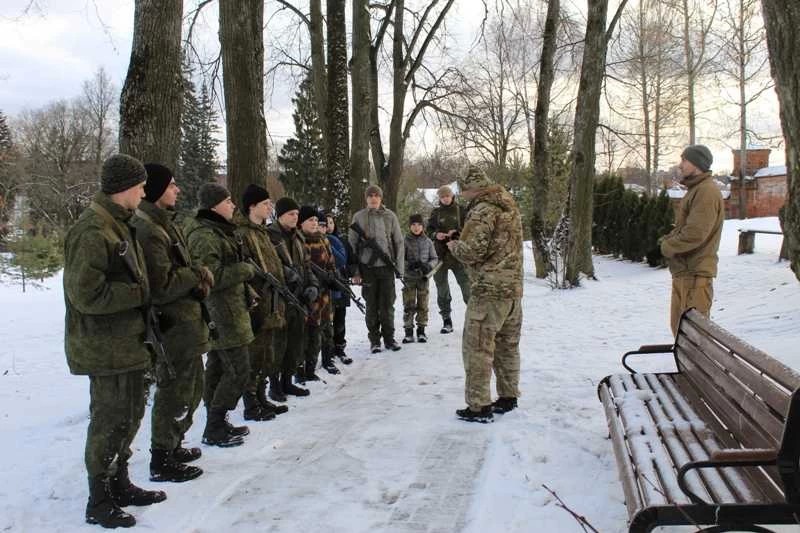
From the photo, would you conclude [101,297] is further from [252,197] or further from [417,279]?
[417,279]

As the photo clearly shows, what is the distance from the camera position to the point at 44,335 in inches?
421

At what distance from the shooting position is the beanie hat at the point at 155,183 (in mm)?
4180

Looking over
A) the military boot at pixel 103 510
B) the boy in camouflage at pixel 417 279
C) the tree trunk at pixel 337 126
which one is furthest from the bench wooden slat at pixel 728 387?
the tree trunk at pixel 337 126

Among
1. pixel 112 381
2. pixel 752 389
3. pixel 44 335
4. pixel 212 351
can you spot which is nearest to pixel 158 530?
pixel 112 381

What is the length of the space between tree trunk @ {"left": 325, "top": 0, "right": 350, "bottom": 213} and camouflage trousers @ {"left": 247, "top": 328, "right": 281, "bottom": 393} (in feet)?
23.7

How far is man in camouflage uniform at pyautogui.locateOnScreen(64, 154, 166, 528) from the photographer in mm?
3426

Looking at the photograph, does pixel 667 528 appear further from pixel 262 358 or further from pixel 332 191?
pixel 332 191

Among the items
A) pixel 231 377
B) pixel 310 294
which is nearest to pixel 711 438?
pixel 231 377

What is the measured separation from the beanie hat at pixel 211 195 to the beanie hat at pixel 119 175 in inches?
47.9

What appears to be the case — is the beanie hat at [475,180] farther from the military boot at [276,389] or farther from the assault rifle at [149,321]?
the assault rifle at [149,321]

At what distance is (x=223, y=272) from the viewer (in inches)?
188

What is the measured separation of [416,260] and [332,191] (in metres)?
4.28

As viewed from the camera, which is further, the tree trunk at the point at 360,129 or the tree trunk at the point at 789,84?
the tree trunk at the point at 360,129

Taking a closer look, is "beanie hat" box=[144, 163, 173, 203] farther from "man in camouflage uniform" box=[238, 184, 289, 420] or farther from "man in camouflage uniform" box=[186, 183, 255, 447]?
"man in camouflage uniform" box=[238, 184, 289, 420]
